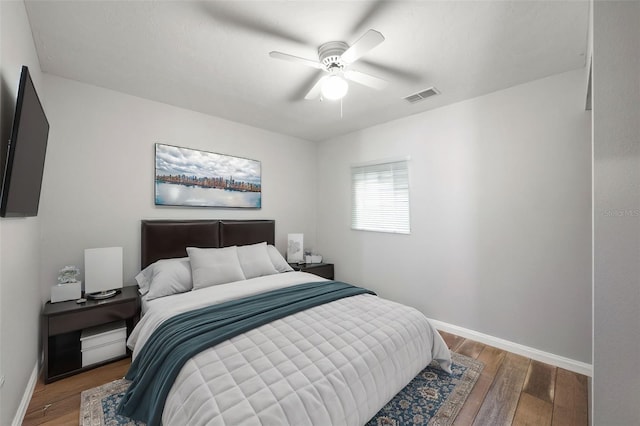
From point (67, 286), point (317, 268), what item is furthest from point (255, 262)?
point (67, 286)

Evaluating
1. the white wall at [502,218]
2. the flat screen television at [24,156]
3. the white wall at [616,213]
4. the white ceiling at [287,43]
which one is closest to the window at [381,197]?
the white wall at [502,218]

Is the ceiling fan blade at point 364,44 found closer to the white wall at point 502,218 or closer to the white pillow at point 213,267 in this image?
the white wall at point 502,218

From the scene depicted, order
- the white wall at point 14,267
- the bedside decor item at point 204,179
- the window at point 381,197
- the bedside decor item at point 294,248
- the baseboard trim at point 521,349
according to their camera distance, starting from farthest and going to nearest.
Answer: the bedside decor item at point 294,248, the window at point 381,197, the bedside decor item at point 204,179, the baseboard trim at point 521,349, the white wall at point 14,267

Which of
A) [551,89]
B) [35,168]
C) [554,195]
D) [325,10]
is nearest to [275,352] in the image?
[35,168]

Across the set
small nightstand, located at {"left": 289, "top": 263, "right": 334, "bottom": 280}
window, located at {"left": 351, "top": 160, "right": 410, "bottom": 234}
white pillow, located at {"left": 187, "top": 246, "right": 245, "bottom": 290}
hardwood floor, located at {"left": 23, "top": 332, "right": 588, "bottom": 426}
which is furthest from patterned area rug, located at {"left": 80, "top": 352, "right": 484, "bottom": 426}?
small nightstand, located at {"left": 289, "top": 263, "right": 334, "bottom": 280}

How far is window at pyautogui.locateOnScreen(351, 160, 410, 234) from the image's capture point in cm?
350

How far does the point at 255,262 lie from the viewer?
10.3 feet

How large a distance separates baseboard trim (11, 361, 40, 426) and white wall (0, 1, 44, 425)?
0.05 m

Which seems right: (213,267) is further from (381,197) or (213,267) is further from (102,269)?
(381,197)

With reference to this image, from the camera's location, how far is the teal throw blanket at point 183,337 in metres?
1.45

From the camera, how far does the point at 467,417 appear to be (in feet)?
5.83

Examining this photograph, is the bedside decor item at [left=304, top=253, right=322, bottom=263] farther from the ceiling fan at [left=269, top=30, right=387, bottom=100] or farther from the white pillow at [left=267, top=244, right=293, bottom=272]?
the ceiling fan at [left=269, top=30, right=387, bottom=100]

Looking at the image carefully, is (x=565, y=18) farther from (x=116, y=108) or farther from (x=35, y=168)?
(x=116, y=108)

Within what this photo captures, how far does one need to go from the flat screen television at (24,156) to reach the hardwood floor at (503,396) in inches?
53.8
